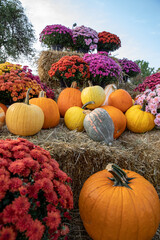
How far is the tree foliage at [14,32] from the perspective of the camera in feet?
26.9

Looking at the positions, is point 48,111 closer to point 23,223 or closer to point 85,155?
point 85,155

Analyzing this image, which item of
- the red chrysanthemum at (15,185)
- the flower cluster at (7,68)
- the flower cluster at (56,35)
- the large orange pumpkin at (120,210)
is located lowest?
the large orange pumpkin at (120,210)

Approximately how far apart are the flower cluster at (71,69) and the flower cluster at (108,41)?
8.17ft

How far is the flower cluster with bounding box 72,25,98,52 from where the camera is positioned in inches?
170

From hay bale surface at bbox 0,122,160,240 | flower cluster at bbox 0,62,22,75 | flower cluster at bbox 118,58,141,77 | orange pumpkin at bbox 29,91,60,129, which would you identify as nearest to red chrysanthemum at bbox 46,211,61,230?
hay bale surface at bbox 0,122,160,240

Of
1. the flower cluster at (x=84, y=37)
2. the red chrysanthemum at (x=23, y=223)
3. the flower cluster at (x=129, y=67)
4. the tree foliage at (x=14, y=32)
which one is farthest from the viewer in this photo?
the tree foliage at (x=14, y=32)

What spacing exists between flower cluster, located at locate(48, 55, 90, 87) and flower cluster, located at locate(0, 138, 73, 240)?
1.91 m

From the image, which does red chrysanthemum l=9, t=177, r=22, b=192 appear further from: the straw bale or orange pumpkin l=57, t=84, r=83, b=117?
the straw bale

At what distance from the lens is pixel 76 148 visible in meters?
1.59

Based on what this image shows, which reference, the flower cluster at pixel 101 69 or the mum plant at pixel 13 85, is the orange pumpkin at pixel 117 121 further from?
the mum plant at pixel 13 85

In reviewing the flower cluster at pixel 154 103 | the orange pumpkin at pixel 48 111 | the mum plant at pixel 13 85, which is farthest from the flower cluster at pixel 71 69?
the flower cluster at pixel 154 103

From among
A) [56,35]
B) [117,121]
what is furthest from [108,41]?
[117,121]

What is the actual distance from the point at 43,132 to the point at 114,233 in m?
1.18

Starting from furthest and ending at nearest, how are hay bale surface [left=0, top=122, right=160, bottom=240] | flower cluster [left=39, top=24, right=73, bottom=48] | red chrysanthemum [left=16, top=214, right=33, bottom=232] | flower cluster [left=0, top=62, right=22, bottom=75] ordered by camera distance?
flower cluster [left=39, top=24, right=73, bottom=48] < flower cluster [left=0, top=62, right=22, bottom=75] < hay bale surface [left=0, top=122, right=160, bottom=240] < red chrysanthemum [left=16, top=214, right=33, bottom=232]
